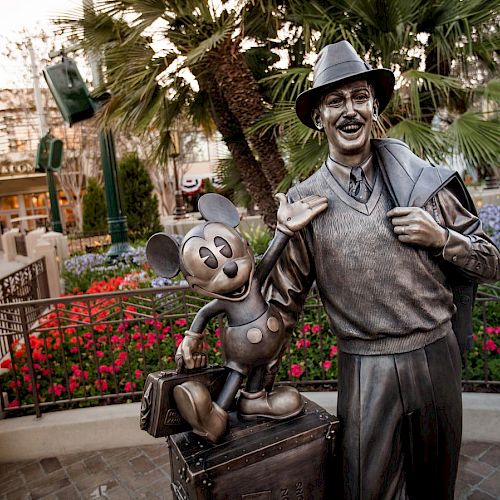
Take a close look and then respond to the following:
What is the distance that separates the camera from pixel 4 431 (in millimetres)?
3836

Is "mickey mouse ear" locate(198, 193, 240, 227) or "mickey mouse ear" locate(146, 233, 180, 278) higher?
"mickey mouse ear" locate(198, 193, 240, 227)

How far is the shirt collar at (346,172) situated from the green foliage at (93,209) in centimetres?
1647

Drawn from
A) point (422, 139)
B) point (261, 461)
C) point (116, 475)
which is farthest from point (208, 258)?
point (422, 139)

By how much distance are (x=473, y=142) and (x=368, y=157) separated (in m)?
2.91

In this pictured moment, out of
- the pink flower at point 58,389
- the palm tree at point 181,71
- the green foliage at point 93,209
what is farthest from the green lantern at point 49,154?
the pink flower at point 58,389

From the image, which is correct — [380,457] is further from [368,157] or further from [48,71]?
[48,71]

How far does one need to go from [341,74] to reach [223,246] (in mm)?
649

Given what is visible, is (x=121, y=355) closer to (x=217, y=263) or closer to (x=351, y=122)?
(x=217, y=263)

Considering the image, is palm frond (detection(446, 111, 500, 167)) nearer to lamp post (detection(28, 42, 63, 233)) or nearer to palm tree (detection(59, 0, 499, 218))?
palm tree (detection(59, 0, 499, 218))

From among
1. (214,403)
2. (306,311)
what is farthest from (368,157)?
(306,311)

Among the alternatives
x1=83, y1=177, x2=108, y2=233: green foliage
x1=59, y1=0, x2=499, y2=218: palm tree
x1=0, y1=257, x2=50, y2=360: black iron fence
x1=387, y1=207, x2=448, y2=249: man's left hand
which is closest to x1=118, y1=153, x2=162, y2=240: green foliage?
x1=83, y1=177, x2=108, y2=233: green foliage

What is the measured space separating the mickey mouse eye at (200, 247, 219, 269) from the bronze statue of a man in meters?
0.30

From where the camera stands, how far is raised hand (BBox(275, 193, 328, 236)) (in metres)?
1.50

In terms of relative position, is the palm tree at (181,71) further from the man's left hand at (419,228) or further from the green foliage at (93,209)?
the green foliage at (93,209)
